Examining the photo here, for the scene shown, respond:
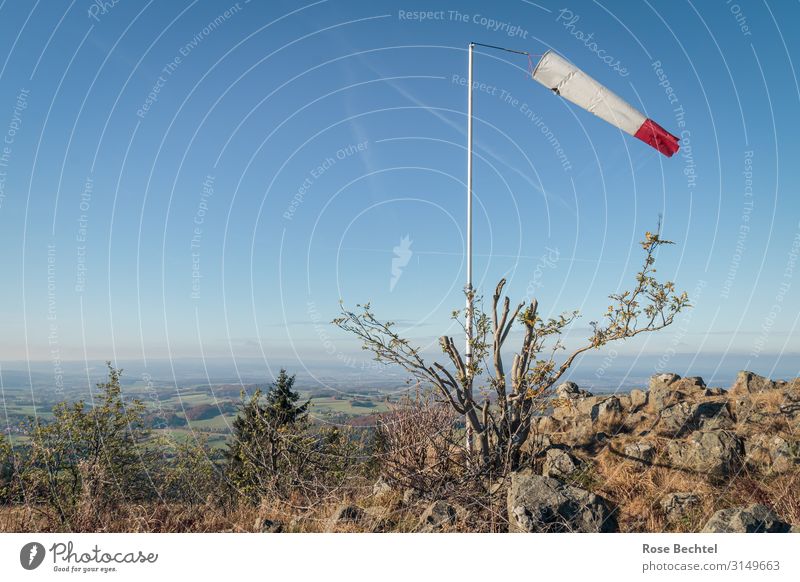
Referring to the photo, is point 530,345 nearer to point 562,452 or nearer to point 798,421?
point 562,452

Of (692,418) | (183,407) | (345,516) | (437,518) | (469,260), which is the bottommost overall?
(345,516)

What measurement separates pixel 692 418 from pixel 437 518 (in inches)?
273

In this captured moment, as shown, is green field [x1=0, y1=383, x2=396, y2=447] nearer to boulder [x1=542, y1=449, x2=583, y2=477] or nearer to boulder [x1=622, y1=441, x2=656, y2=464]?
boulder [x1=542, y1=449, x2=583, y2=477]

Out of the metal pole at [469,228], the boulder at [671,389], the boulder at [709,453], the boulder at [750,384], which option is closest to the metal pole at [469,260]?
the metal pole at [469,228]

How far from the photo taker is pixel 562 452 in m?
9.80

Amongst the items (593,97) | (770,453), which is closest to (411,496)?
(770,453)

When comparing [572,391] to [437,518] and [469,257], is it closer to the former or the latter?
[469,257]

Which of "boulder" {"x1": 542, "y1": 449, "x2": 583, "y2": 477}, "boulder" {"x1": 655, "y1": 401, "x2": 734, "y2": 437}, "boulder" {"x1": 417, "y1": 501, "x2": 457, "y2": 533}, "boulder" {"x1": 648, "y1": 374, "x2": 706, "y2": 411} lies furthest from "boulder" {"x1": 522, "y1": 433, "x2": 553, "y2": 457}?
"boulder" {"x1": 648, "y1": 374, "x2": 706, "y2": 411}

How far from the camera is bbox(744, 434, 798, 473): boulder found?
349 inches

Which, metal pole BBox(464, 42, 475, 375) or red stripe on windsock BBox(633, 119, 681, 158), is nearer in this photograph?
metal pole BBox(464, 42, 475, 375)

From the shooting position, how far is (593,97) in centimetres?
1302

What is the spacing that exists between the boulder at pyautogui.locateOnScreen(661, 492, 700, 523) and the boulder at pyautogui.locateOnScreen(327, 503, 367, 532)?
499cm
